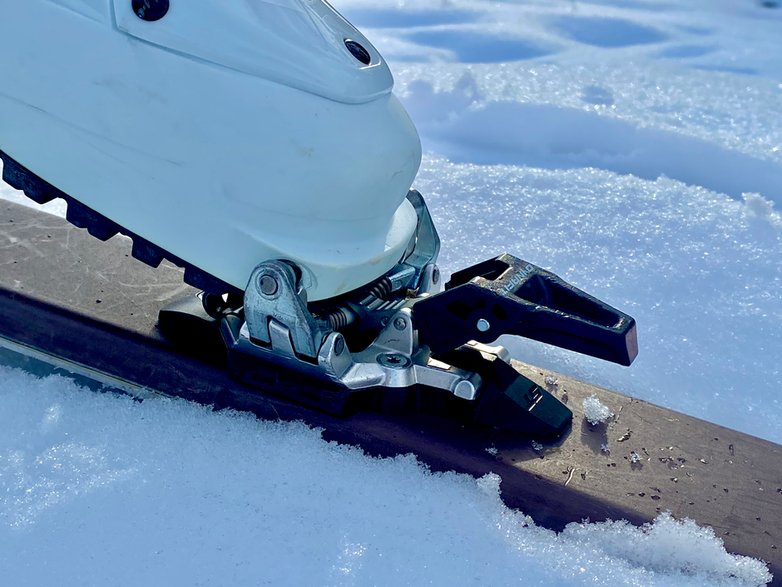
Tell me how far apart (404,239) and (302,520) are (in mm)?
428

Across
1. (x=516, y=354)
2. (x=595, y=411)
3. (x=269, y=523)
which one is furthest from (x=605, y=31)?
(x=269, y=523)

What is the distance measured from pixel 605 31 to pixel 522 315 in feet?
10.9

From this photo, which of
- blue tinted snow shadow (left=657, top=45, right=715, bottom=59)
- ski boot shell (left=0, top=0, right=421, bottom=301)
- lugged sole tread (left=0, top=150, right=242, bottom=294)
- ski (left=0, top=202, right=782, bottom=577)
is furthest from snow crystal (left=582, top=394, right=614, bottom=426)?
blue tinted snow shadow (left=657, top=45, right=715, bottom=59)

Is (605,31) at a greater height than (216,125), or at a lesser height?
lesser

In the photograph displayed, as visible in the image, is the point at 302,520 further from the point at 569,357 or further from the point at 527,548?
the point at 569,357

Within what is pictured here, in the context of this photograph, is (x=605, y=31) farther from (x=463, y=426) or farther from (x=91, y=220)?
(x=91, y=220)

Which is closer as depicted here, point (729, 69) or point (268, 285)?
point (268, 285)

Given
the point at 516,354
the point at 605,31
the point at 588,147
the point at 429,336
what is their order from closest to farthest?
1. the point at 429,336
2. the point at 516,354
3. the point at 588,147
4. the point at 605,31

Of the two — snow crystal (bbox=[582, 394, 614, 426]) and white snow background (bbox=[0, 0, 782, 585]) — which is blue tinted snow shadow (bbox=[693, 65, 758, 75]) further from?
snow crystal (bbox=[582, 394, 614, 426])

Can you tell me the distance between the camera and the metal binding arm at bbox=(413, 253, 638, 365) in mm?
1239

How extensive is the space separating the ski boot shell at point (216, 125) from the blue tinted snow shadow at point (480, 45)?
255cm

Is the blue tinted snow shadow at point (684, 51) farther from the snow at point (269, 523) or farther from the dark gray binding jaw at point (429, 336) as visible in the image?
the snow at point (269, 523)

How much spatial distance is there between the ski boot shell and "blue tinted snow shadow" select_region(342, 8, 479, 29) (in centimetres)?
302

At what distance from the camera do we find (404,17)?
4.33m
